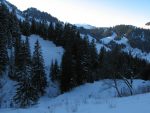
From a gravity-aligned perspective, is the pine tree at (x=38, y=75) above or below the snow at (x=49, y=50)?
below

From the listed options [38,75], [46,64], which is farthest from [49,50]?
[38,75]

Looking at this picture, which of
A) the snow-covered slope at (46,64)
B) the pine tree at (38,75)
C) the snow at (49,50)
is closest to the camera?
the snow-covered slope at (46,64)

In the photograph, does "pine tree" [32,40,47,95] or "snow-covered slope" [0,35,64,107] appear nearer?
"snow-covered slope" [0,35,64,107]

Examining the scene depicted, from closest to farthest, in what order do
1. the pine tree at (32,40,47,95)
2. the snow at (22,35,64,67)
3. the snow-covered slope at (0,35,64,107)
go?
the snow-covered slope at (0,35,64,107) → the pine tree at (32,40,47,95) → the snow at (22,35,64,67)

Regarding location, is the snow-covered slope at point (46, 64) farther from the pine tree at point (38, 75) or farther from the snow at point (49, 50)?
the pine tree at point (38, 75)

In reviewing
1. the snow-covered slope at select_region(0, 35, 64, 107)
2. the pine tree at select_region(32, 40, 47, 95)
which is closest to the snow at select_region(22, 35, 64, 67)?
the snow-covered slope at select_region(0, 35, 64, 107)

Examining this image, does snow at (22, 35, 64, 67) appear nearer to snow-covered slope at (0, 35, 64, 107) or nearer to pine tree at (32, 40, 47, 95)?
snow-covered slope at (0, 35, 64, 107)

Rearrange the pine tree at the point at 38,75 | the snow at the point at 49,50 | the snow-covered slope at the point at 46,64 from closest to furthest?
the snow-covered slope at the point at 46,64 < the pine tree at the point at 38,75 < the snow at the point at 49,50

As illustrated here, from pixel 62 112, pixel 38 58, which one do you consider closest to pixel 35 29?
pixel 38 58

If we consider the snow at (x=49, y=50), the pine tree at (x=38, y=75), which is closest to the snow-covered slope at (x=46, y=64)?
the snow at (x=49, y=50)

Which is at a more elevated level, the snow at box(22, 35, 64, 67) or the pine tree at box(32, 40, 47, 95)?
the snow at box(22, 35, 64, 67)

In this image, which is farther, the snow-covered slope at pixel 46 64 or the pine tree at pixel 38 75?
the pine tree at pixel 38 75

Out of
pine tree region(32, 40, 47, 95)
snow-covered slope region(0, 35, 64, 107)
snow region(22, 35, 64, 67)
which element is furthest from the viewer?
snow region(22, 35, 64, 67)

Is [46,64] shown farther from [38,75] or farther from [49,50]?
[38,75]
